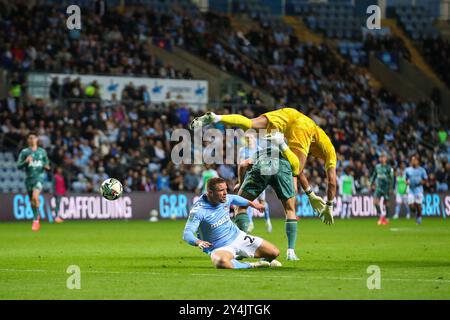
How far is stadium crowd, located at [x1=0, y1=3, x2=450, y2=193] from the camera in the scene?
1444 inches

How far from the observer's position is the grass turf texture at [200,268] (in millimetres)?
12477

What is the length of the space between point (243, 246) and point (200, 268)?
82 cm

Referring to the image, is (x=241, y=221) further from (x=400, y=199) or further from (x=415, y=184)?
(x=400, y=199)

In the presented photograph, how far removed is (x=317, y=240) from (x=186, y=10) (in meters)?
25.6

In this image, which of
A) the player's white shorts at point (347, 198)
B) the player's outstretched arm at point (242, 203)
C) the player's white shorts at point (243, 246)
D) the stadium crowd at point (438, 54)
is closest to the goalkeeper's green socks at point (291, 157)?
the player's outstretched arm at point (242, 203)

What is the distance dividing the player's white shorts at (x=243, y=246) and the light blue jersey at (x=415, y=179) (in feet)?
68.8

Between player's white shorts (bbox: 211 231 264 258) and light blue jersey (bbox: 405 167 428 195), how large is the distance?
20984 millimetres

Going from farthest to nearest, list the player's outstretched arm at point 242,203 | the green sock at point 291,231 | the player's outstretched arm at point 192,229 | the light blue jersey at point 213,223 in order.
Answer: the green sock at point 291,231 → the player's outstretched arm at point 242,203 → the light blue jersey at point 213,223 → the player's outstretched arm at point 192,229

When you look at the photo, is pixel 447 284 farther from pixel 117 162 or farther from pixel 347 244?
pixel 117 162

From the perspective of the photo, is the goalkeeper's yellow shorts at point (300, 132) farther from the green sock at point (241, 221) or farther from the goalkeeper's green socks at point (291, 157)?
the green sock at point (241, 221)

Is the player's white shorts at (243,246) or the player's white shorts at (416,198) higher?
the player's white shorts at (243,246)

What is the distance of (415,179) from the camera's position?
36.2 meters

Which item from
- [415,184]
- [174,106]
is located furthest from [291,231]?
[174,106]
